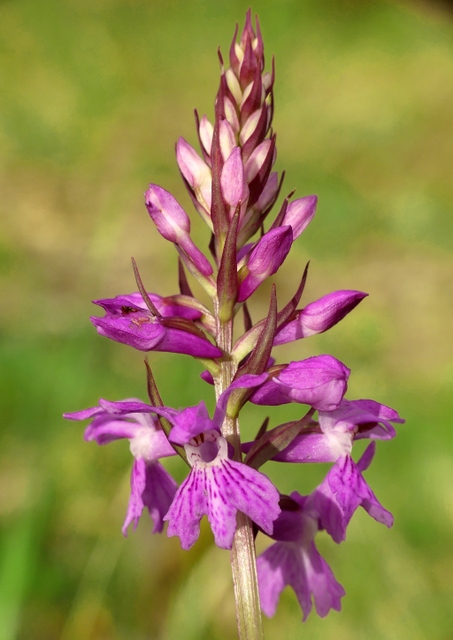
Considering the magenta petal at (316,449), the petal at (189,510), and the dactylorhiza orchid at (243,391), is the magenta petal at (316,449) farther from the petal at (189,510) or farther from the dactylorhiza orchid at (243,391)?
the petal at (189,510)

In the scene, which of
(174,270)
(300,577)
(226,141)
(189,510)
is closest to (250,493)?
(189,510)

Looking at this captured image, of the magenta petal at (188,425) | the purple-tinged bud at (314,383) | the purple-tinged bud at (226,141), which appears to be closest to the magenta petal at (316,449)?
the purple-tinged bud at (314,383)

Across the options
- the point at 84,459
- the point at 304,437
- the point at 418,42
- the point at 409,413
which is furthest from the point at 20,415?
the point at 418,42

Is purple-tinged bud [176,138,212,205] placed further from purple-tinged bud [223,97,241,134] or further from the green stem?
the green stem

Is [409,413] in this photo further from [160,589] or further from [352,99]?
[352,99]

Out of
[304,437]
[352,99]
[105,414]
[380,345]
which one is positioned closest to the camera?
[304,437]
